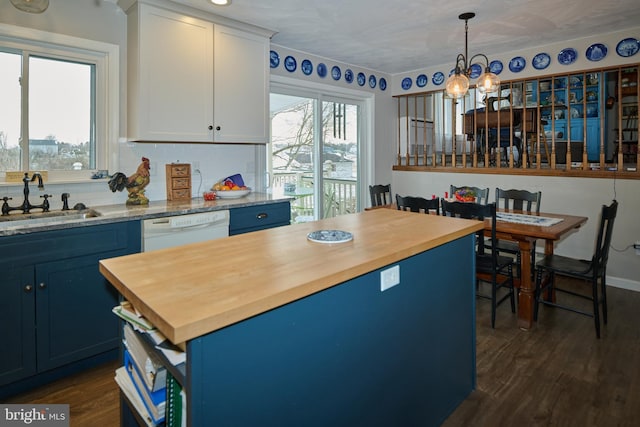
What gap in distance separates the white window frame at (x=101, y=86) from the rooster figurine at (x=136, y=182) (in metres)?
0.20

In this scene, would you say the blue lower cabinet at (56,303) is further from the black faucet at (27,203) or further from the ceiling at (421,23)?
the ceiling at (421,23)

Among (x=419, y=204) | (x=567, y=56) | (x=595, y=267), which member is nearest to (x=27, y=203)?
(x=419, y=204)

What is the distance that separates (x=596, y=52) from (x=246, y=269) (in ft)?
13.9

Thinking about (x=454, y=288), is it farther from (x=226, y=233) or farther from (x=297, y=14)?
(x=297, y=14)

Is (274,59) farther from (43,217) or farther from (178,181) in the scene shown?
(43,217)

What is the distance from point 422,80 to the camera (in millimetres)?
5137

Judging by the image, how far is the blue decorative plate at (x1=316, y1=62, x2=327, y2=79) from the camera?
14.7 ft

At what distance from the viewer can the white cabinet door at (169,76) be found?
113 inches

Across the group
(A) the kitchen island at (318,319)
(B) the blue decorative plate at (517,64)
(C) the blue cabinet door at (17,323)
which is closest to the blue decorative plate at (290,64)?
(B) the blue decorative plate at (517,64)

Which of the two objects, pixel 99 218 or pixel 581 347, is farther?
pixel 581 347

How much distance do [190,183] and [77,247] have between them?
1.29m

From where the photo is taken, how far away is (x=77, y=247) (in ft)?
7.56

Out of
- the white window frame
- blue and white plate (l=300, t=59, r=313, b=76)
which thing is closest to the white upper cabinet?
the white window frame

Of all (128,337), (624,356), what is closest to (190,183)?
(128,337)
